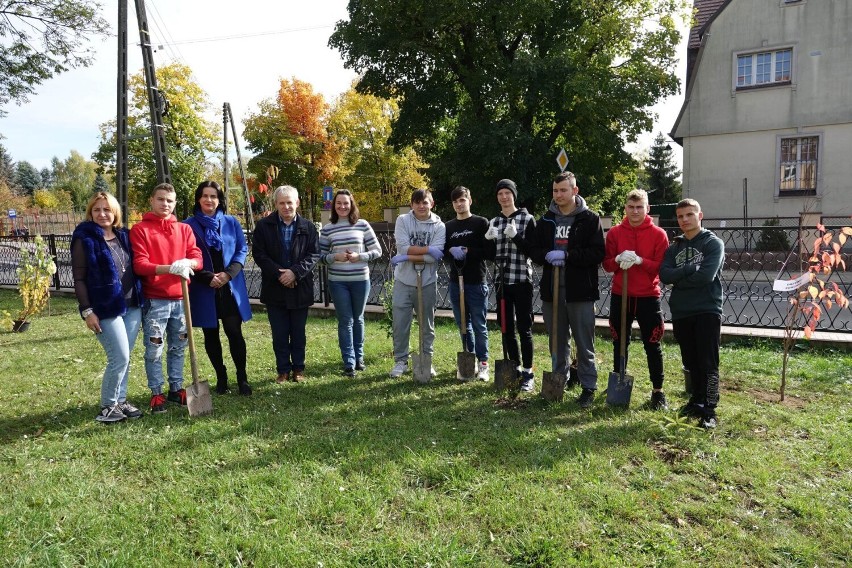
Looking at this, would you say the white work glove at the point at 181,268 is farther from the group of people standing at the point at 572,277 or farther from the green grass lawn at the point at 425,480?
the group of people standing at the point at 572,277

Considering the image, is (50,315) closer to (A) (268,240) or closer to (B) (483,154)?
(A) (268,240)

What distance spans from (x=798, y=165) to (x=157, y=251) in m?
20.9

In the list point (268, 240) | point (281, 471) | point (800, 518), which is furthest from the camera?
point (268, 240)

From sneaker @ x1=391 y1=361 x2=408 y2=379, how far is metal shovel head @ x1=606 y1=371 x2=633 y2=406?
204 centimetres

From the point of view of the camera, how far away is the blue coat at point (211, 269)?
4824 millimetres

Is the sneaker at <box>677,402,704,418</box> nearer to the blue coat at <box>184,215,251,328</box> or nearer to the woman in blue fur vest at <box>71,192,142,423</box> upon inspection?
the blue coat at <box>184,215,251,328</box>

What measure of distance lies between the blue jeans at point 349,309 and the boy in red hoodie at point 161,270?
144cm

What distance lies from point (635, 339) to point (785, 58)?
17.1 m

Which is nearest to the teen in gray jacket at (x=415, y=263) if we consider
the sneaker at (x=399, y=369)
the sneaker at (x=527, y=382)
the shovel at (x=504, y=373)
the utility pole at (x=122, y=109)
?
the sneaker at (x=399, y=369)

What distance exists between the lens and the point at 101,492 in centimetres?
326

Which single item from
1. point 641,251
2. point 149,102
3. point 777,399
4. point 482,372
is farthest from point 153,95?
point 777,399

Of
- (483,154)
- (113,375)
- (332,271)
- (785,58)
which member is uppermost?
(785,58)

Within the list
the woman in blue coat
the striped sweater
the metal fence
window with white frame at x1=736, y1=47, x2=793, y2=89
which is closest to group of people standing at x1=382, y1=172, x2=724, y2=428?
the striped sweater

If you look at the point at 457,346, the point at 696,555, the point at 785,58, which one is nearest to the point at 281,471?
the point at 696,555
